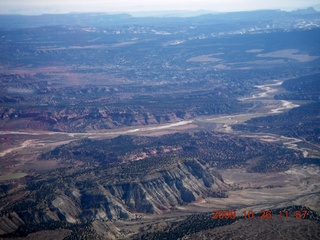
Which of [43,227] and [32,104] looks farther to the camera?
[32,104]

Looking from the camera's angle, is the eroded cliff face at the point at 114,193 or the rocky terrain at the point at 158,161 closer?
the rocky terrain at the point at 158,161

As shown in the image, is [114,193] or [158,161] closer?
[114,193]

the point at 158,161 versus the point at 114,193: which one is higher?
the point at 158,161

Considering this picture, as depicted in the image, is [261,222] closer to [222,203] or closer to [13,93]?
[222,203]

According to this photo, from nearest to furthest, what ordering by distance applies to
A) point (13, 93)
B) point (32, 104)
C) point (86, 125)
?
point (86, 125)
point (32, 104)
point (13, 93)

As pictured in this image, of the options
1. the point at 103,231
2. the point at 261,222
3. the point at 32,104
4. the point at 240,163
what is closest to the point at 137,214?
the point at 103,231

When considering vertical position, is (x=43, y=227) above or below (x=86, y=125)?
above

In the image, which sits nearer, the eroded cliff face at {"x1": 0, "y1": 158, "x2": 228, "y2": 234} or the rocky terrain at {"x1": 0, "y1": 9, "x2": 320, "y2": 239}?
the rocky terrain at {"x1": 0, "y1": 9, "x2": 320, "y2": 239}

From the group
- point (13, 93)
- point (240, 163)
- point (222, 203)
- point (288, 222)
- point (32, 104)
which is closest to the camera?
point (288, 222)
